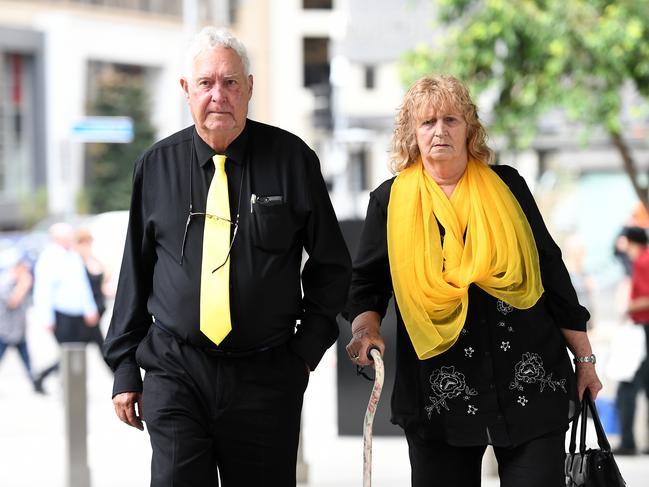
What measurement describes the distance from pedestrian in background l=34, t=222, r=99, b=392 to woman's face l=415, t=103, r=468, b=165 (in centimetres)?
993

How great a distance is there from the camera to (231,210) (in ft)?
13.5

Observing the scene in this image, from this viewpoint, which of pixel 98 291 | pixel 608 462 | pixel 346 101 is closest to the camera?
pixel 608 462

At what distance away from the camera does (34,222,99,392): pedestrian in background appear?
13.8 meters

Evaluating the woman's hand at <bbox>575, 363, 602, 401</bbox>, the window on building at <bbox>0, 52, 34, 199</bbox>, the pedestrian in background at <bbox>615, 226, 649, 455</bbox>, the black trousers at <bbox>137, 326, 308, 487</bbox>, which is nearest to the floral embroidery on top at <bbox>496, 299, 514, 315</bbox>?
the woman's hand at <bbox>575, 363, 602, 401</bbox>

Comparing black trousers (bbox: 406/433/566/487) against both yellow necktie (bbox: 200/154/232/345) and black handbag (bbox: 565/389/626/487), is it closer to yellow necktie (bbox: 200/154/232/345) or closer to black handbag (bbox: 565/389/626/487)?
black handbag (bbox: 565/389/626/487)

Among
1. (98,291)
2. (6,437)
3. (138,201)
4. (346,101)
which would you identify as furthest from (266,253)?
(346,101)

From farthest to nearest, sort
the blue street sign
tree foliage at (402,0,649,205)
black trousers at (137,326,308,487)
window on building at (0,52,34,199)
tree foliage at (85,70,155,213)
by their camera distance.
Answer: tree foliage at (85,70,155,213) < window on building at (0,52,34,199) < the blue street sign < tree foliage at (402,0,649,205) < black trousers at (137,326,308,487)

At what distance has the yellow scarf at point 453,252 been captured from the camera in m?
4.16

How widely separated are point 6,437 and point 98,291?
3.02 meters

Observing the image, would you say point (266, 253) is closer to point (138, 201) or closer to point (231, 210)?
point (231, 210)

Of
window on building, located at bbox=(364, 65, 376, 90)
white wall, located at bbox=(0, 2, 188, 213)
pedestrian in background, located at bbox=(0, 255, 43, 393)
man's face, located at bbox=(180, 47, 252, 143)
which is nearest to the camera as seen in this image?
man's face, located at bbox=(180, 47, 252, 143)

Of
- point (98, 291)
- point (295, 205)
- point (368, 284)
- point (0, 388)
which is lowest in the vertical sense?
point (0, 388)

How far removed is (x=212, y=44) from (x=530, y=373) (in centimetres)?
142

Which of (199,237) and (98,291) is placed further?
(98,291)
